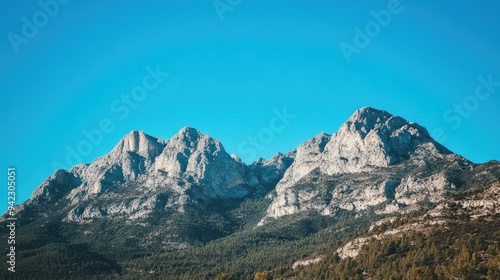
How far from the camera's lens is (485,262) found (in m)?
113

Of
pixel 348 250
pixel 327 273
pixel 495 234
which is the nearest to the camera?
pixel 495 234

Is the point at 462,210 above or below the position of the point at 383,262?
above

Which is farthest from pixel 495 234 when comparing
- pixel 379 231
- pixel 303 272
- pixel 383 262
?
pixel 303 272

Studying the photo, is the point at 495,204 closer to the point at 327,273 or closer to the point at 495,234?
the point at 495,234

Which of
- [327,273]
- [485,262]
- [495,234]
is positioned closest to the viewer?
[485,262]

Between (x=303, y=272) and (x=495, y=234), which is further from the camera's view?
(x=303, y=272)

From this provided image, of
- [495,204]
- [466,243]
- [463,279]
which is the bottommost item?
[463,279]

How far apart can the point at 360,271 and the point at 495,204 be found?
40619 millimetres

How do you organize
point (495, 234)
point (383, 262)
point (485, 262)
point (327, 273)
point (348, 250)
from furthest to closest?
point (348, 250) < point (327, 273) < point (383, 262) < point (495, 234) < point (485, 262)

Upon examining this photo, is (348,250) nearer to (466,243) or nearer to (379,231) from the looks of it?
(379,231)

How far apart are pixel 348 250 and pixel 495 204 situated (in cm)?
4410

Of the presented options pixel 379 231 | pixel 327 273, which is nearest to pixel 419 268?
pixel 327 273

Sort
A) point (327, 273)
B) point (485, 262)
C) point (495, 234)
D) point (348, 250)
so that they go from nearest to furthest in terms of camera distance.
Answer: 1. point (485, 262)
2. point (495, 234)
3. point (327, 273)
4. point (348, 250)

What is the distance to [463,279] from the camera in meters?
106
